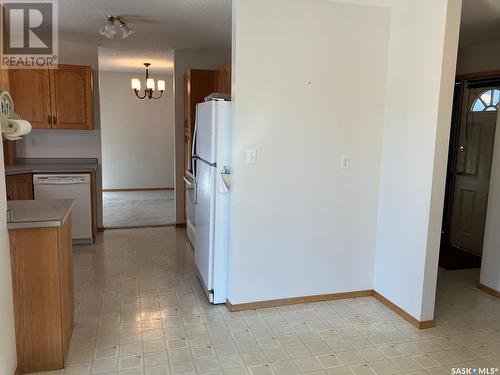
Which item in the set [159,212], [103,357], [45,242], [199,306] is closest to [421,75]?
[199,306]

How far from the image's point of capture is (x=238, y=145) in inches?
115

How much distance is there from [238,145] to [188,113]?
256 centimetres

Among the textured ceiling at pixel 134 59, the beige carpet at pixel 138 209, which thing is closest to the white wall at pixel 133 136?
the beige carpet at pixel 138 209

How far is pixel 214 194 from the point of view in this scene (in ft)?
10.2

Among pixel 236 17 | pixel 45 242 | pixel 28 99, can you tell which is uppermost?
pixel 236 17

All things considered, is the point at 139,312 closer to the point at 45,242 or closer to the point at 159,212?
the point at 45,242

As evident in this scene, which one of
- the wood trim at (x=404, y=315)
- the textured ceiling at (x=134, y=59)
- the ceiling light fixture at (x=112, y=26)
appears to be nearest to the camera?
the wood trim at (x=404, y=315)

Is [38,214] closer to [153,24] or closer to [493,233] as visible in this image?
[153,24]

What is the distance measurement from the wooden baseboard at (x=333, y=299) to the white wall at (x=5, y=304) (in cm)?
151

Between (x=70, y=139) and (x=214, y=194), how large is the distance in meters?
3.06

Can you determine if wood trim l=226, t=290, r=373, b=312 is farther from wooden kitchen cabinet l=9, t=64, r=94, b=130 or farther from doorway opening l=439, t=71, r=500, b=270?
wooden kitchen cabinet l=9, t=64, r=94, b=130

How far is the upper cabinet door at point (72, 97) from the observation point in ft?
15.7

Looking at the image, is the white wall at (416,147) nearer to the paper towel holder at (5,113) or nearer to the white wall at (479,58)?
the white wall at (479,58)

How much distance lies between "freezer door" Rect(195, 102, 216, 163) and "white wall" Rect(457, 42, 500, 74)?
3.25m
